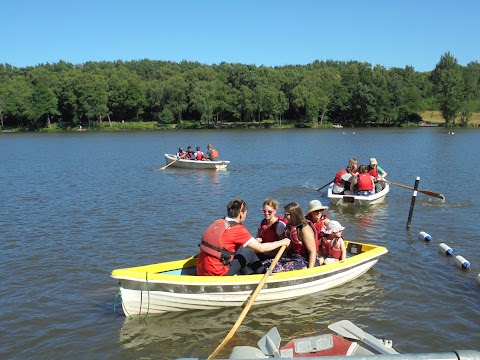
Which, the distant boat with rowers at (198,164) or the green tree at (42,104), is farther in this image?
the green tree at (42,104)

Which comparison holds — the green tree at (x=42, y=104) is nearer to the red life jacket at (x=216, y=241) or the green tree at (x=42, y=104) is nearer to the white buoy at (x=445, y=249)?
the white buoy at (x=445, y=249)

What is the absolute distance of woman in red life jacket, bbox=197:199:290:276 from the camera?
24.2 ft

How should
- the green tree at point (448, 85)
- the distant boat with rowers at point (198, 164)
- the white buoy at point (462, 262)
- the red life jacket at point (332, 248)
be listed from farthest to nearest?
1. the green tree at point (448, 85)
2. the distant boat with rowers at point (198, 164)
3. the white buoy at point (462, 262)
4. the red life jacket at point (332, 248)

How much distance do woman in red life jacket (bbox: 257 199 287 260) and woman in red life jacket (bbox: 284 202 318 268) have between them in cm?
16

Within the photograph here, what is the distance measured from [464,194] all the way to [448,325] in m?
13.3

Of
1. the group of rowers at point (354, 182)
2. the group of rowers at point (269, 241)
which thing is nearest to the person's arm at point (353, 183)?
the group of rowers at point (354, 182)

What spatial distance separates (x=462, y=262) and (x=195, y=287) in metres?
6.10

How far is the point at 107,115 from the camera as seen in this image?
9262cm

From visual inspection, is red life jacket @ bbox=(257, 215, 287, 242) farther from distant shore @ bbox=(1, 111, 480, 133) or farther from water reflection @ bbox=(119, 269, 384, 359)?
distant shore @ bbox=(1, 111, 480, 133)

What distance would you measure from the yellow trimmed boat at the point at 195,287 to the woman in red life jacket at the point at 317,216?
0.76 meters

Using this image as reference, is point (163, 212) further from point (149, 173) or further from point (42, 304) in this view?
point (149, 173)

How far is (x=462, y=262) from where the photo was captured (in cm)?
1012

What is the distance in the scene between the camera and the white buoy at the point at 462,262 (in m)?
10.1

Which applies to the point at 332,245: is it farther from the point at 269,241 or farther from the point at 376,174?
the point at 376,174
